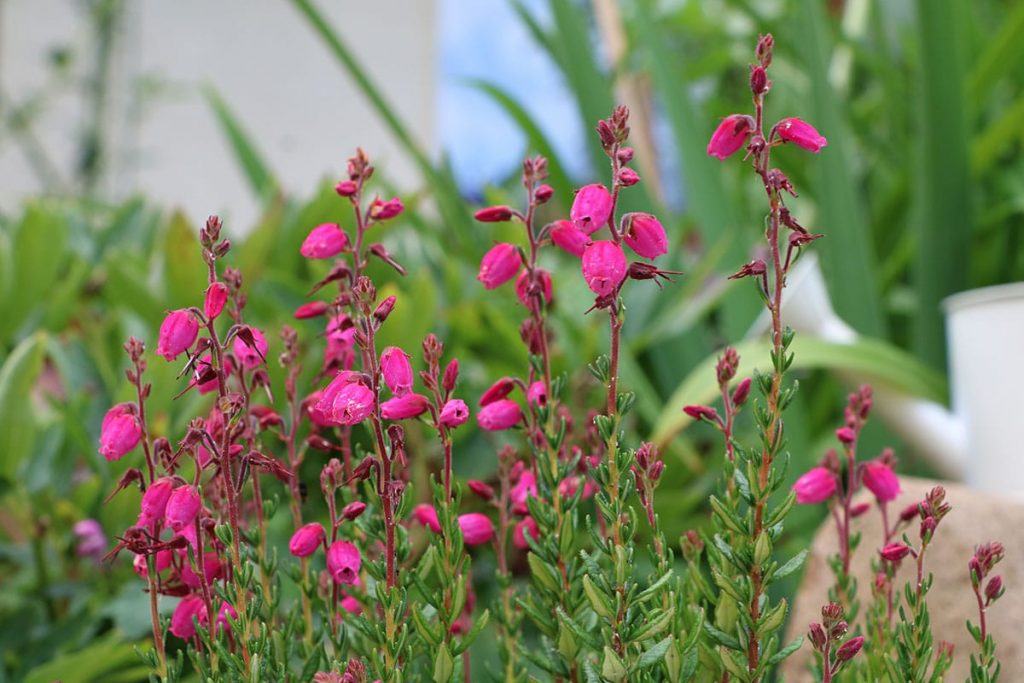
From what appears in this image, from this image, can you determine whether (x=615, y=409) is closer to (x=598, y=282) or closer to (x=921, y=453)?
(x=598, y=282)

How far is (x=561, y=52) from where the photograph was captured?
3.48 ft

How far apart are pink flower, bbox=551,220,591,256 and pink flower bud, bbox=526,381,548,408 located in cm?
4

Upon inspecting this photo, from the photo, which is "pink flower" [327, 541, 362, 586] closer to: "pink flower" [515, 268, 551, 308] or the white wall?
"pink flower" [515, 268, 551, 308]

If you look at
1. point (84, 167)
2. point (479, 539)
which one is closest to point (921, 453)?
point (479, 539)

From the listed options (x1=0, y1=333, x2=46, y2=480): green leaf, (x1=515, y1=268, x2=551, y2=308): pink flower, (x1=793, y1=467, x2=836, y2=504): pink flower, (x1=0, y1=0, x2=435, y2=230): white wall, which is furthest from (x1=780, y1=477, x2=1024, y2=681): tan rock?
(x1=0, y1=0, x2=435, y2=230): white wall

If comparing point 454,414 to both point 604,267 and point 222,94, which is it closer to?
point 604,267

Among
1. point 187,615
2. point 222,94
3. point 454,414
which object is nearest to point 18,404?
point 187,615

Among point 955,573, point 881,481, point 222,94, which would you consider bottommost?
point 955,573

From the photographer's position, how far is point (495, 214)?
34 cm

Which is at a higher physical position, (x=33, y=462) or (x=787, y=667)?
(x=33, y=462)

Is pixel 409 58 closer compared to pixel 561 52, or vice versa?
pixel 561 52

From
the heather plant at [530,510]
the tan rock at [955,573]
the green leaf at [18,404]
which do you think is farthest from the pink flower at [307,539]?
the green leaf at [18,404]

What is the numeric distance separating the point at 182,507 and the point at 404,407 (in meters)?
0.07

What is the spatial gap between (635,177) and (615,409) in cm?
7
